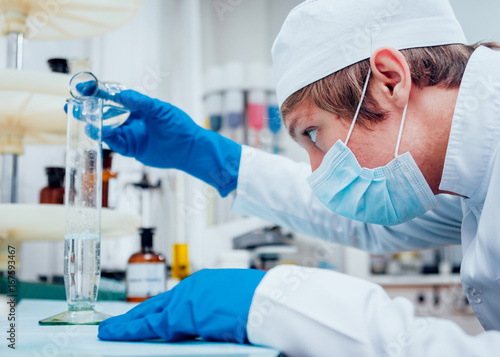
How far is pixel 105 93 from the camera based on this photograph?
978mm

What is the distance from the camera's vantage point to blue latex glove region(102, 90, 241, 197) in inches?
48.4

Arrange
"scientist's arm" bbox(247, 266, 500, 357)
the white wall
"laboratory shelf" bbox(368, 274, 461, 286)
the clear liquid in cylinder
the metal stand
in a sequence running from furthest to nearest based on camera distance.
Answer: "laboratory shelf" bbox(368, 274, 461, 286), the white wall, the metal stand, the clear liquid in cylinder, "scientist's arm" bbox(247, 266, 500, 357)

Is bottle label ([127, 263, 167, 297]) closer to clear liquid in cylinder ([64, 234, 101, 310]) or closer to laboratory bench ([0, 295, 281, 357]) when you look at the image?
clear liquid in cylinder ([64, 234, 101, 310])

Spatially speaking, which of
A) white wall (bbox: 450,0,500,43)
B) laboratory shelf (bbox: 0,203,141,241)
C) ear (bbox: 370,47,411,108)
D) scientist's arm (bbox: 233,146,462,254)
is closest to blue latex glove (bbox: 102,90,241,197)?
scientist's arm (bbox: 233,146,462,254)

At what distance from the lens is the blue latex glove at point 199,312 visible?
1.88 ft

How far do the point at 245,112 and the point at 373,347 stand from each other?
2763mm

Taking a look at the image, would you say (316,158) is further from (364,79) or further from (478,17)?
(478,17)

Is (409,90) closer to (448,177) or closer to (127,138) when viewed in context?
(448,177)

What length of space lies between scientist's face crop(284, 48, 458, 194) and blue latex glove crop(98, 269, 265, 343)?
1.39ft

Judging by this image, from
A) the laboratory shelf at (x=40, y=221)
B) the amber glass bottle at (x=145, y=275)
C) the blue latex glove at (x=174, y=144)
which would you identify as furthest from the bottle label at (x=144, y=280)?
the blue latex glove at (x=174, y=144)

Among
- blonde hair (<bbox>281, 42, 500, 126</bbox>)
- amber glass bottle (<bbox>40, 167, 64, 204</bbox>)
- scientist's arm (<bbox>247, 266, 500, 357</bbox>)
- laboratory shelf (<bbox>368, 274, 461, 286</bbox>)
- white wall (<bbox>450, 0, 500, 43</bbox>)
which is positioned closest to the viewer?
scientist's arm (<bbox>247, 266, 500, 357</bbox>)

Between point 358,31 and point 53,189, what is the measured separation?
888 millimetres

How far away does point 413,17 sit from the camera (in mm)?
941

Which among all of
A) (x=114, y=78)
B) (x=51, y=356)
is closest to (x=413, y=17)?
(x=51, y=356)
